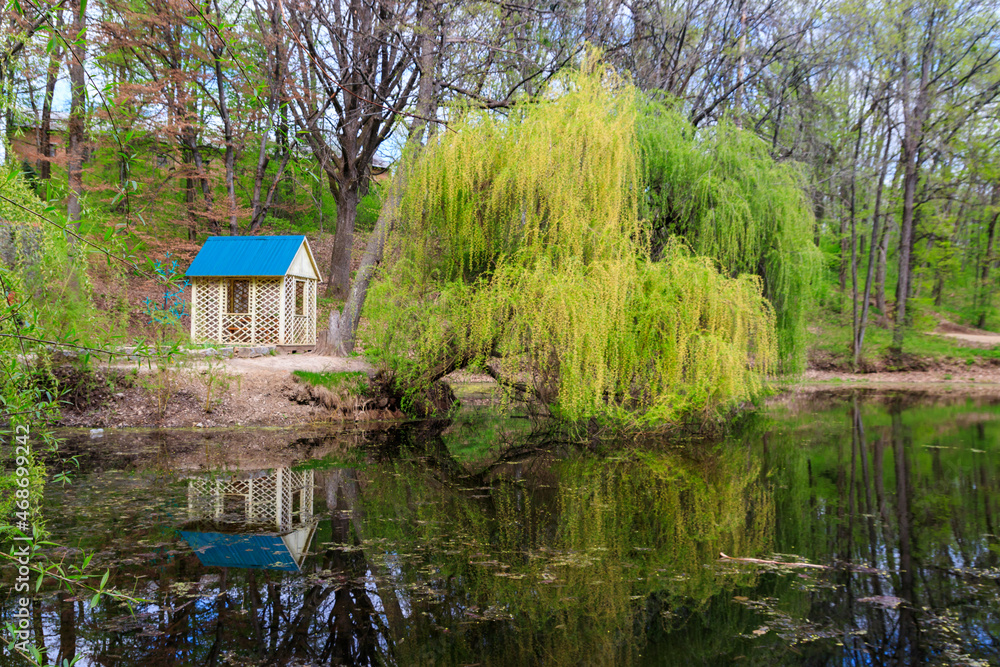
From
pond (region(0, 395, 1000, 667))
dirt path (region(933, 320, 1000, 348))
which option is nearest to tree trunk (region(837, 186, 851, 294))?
dirt path (region(933, 320, 1000, 348))

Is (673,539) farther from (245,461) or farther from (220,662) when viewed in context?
(245,461)

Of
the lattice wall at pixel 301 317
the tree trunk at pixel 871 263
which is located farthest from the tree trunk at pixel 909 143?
the lattice wall at pixel 301 317

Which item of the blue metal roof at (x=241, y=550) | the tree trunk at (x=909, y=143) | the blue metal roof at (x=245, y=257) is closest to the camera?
the blue metal roof at (x=241, y=550)

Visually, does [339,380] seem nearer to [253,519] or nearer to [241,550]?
[253,519]

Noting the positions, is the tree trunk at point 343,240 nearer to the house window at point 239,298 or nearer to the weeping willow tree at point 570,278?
the house window at point 239,298

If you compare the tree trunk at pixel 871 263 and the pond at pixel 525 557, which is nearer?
the pond at pixel 525 557

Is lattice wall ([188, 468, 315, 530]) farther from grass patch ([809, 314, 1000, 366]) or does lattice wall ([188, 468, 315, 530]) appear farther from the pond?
grass patch ([809, 314, 1000, 366])

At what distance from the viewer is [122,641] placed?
12.0 ft

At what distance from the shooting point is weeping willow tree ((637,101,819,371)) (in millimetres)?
11477

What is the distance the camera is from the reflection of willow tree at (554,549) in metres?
3.84

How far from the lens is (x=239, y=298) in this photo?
17.9 meters

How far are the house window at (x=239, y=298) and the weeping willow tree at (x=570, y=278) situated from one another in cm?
766

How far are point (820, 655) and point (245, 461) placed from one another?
7168 mm

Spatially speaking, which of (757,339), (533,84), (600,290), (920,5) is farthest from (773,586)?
(920,5)
